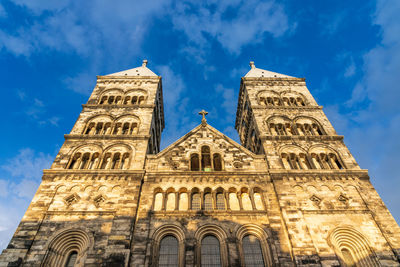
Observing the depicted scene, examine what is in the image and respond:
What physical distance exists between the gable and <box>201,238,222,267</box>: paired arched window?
216 inches

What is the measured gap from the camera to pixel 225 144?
857 inches

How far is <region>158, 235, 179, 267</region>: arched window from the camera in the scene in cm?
1448

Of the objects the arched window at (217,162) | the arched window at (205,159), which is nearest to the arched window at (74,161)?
the arched window at (205,159)

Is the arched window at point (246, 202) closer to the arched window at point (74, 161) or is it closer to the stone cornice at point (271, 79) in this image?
the arched window at point (74, 161)

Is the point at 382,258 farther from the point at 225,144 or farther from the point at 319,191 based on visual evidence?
the point at 225,144

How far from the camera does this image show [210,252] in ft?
49.0

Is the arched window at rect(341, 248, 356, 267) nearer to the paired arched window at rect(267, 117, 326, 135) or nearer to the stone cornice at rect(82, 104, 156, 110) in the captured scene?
the paired arched window at rect(267, 117, 326, 135)

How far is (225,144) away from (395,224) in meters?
12.3

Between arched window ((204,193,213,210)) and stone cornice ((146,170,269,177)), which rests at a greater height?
stone cornice ((146,170,269,177))

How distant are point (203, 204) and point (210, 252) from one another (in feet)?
9.94

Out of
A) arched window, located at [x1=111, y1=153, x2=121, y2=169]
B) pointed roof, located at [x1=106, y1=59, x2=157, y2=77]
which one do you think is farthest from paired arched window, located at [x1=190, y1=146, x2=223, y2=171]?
pointed roof, located at [x1=106, y1=59, x2=157, y2=77]

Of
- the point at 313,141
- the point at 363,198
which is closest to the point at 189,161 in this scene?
the point at 313,141

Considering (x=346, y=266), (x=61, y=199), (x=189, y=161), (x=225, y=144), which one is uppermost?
(x=225, y=144)

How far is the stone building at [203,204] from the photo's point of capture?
47.7 feet
